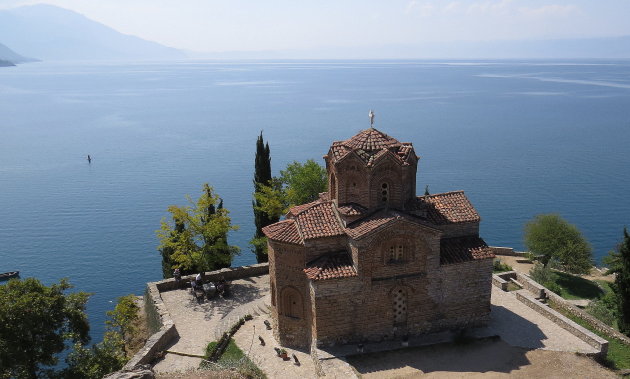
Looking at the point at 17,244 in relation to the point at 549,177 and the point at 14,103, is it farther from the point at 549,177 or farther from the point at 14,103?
the point at 14,103

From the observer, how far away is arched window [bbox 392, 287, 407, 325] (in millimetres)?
24091

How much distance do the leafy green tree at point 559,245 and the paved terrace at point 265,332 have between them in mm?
13431

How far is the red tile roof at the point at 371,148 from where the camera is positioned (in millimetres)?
24375

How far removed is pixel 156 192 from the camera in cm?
7425

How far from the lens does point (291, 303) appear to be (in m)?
24.9

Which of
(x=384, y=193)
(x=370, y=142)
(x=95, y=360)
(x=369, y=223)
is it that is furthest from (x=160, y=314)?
A: (x=370, y=142)

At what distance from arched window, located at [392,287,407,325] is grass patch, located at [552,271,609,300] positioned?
15.7 meters

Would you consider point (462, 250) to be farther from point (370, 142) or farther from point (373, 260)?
point (370, 142)

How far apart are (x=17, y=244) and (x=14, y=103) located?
13571 centimetres

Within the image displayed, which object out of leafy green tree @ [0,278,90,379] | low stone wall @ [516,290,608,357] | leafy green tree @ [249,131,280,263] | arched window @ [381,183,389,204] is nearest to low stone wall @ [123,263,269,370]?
leafy green tree @ [0,278,90,379]

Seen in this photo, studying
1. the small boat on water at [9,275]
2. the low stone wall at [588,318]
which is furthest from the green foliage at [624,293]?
the small boat on water at [9,275]

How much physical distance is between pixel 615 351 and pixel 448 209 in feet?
33.0

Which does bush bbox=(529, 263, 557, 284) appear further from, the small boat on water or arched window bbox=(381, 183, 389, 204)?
the small boat on water

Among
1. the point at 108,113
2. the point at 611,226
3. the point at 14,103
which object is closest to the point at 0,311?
the point at 611,226
